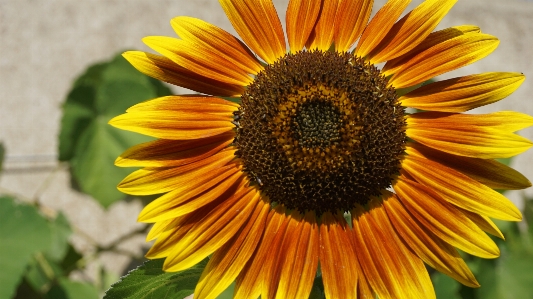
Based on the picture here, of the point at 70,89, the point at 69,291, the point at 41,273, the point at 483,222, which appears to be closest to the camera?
the point at 483,222

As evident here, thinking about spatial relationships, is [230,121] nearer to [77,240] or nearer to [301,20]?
[301,20]

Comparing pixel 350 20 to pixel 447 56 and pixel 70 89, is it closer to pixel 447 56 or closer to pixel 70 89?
pixel 447 56

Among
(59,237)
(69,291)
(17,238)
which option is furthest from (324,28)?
(59,237)

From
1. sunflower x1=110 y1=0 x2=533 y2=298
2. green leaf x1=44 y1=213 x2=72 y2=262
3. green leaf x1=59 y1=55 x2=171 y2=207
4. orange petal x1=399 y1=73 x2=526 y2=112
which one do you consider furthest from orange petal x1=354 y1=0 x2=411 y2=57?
green leaf x1=44 y1=213 x2=72 y2=262

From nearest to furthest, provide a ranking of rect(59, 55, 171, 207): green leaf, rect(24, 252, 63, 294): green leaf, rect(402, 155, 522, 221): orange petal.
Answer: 1. rect(402, 155, 522, 221): orange petal
2. rect(59, 55, 171, 207): green leaf
3. rect(24, 252, 63, 294): green leaf

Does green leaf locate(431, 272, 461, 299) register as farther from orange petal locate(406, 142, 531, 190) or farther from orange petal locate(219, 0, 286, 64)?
orange petal locate(219, 0, 286, 64)

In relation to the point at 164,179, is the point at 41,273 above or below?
below
